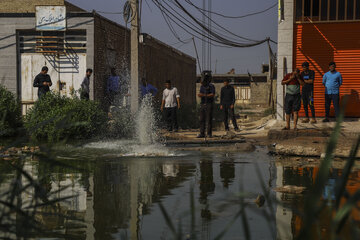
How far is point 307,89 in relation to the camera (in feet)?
46.8

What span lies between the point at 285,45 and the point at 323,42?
1.11m

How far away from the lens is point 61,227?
4367 millimetres

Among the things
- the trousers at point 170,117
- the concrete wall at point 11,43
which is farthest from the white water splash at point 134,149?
the concrete wall at point 11,43

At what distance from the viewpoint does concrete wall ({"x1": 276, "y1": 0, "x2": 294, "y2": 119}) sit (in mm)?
15203

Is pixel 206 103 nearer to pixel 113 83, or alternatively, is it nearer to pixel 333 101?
pixel 333 101

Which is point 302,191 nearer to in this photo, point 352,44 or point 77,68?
point 352,44

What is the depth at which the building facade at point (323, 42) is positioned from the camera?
594 inches

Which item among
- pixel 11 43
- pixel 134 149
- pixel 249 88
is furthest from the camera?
pixel 249 88

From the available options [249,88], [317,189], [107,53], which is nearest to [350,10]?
[107,53]

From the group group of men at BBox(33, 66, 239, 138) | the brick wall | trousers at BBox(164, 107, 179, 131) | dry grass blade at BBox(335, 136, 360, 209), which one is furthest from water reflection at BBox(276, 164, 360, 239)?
trousers at BBox(164, 107, 179, 131)

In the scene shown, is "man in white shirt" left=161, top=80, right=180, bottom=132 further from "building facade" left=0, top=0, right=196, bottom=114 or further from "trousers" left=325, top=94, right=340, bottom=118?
"trousers" left=325, top=94, right=340, bottom=118

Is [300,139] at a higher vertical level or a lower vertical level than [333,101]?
lower

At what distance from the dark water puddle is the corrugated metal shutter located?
576 centimetres

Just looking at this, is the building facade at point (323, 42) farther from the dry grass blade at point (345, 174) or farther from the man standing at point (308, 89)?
the dry grass blade at point (345, 174)
